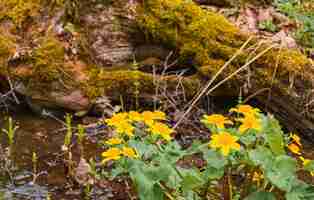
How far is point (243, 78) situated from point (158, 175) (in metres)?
1.97

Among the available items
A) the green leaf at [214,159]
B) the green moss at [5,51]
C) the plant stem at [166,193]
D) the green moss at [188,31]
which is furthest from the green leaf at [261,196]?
the green moss at [5,51]

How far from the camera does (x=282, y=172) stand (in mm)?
2193

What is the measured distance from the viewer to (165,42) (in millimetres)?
4242

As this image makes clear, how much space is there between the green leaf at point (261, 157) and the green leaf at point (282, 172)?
19mm

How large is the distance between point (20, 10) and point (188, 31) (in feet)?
3.88

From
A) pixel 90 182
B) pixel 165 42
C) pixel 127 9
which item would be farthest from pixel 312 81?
pixel 90 182

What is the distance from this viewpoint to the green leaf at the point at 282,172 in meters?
2.16

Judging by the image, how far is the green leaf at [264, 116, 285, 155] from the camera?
89.8 inches

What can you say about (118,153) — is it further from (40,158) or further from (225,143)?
(40,158)

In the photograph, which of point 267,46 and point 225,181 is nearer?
point 225,181

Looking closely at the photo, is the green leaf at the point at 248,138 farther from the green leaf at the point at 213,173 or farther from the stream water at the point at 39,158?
the stream water at the point at 39,158

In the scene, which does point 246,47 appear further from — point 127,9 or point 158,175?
point 158,175

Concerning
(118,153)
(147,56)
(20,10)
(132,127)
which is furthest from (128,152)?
(20,10)

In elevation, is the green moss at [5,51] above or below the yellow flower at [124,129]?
below
